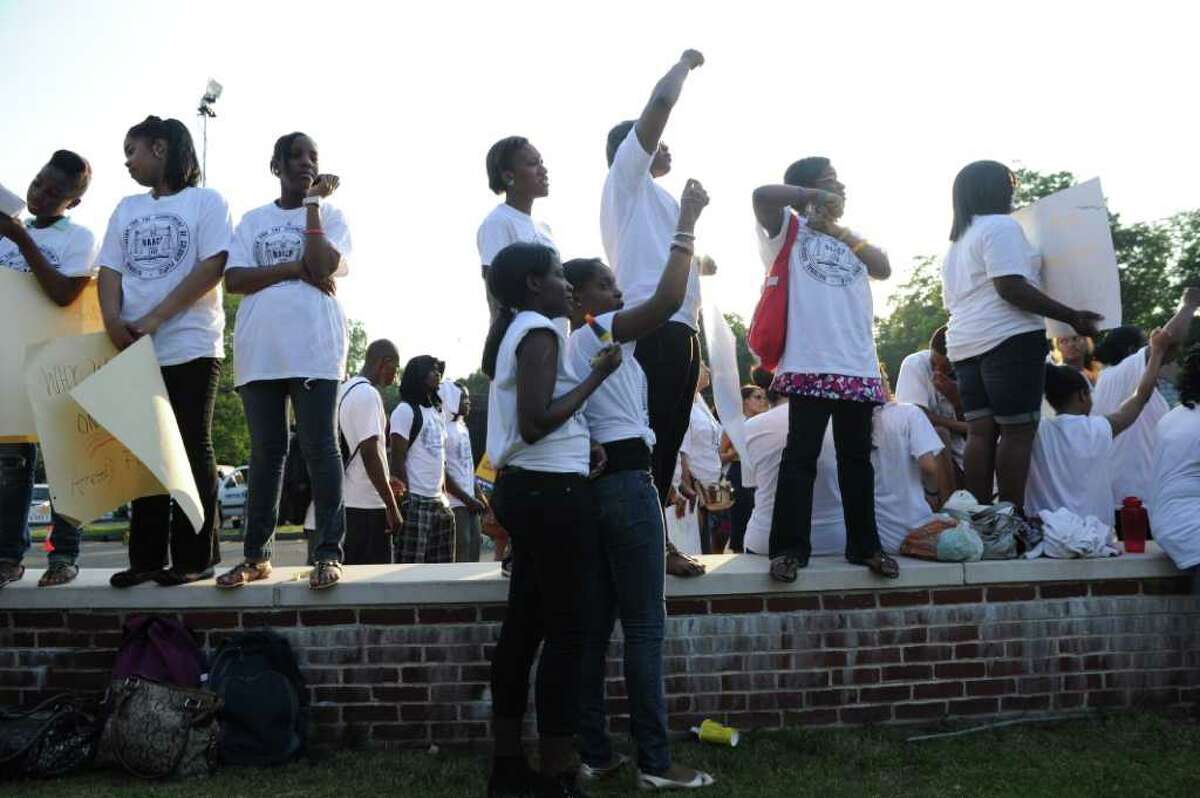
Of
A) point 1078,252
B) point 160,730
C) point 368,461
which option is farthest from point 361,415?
point 1078,252

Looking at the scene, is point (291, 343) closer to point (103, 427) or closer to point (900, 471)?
point (103, 427)

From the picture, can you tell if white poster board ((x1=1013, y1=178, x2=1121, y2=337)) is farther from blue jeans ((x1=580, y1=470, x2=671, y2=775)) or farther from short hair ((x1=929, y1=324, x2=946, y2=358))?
blue jeans ((x1=580, y1=470, x2=671, y2=775))

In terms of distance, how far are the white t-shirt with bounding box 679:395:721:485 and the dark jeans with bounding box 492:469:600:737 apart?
3418 millimetres

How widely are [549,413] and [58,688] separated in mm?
2796

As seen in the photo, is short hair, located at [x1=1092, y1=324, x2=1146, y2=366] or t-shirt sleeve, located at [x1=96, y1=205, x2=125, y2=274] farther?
short hair, located at [x1=1092, y1=324, x2=1146, y2=366]

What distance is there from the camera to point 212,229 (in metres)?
5.25

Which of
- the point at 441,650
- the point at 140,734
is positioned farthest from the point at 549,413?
the point at 140,734

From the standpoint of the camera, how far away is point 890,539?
5.78 metres

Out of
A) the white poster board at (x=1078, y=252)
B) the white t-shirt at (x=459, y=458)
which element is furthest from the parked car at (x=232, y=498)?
the white poster board at (x=1078, y=252)

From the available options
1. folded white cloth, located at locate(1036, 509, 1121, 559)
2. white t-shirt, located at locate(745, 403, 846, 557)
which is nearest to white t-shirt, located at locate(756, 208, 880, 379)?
white t-shirt, located at locate(745, 403, 846, 557)

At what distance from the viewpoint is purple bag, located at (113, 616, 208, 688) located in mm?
4848

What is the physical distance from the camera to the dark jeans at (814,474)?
517cm

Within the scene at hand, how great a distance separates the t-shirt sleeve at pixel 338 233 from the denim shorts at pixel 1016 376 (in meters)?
3.19

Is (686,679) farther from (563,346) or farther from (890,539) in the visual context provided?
(563,346)
